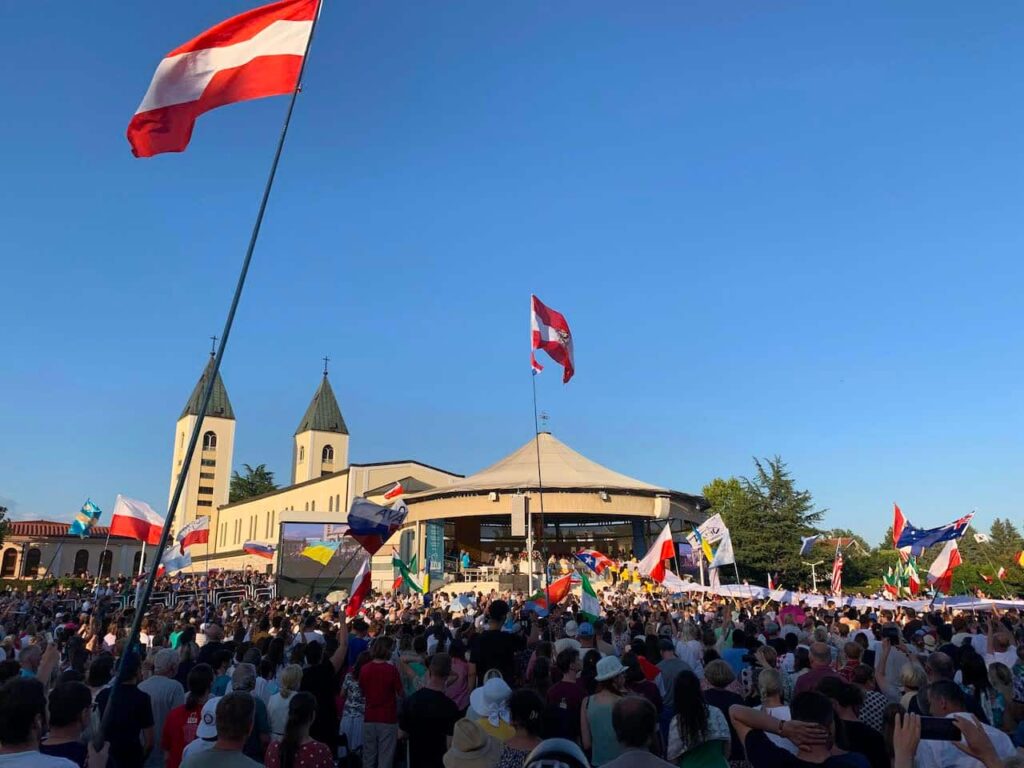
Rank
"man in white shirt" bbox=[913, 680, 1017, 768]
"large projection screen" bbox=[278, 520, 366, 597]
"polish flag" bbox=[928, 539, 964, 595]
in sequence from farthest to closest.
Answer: "large projection screen" bbox=[278, 520, 366, 597]
"polish flag" bbox=[928, 539, 964, 595]
"man in white shirt" bbox=[913, 680, 1017, 768]

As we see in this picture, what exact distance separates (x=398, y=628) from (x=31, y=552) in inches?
3092

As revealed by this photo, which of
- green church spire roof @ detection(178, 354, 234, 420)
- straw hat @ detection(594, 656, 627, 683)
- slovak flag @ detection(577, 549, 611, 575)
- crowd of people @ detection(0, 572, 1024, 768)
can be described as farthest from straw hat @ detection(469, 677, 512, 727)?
green church spire roof @ detection(178, 354, 234, 420)

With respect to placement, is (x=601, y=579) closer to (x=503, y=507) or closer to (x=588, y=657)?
(x=503, y=507)

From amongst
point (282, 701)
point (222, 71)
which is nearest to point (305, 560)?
point (222, 71)

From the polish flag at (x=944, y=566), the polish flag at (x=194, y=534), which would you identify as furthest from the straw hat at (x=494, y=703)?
the polish flag at (x=194, y=534)

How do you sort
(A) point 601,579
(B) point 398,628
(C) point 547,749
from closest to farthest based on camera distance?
(C) point 547,749, (B) point 398,628, (A) point 601,579

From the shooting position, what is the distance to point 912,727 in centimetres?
317

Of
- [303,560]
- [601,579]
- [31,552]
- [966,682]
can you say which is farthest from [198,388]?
[966,682]

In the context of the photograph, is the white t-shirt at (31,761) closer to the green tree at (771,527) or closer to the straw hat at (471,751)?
the straw hat at (471,751)

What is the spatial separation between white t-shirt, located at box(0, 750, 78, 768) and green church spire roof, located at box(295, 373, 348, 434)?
88126 mm

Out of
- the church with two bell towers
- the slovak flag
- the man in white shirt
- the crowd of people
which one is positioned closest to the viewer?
the crowd of people

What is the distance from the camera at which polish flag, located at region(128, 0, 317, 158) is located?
822 cm

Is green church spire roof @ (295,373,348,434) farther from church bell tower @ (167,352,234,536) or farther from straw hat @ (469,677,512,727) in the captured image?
straw hat @ (469,677,512,727)

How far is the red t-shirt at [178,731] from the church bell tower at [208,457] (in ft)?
278
